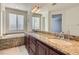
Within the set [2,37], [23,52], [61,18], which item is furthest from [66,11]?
[2,37]

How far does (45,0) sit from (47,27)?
43 centimetres

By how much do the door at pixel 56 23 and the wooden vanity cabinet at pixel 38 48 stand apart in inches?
12.9

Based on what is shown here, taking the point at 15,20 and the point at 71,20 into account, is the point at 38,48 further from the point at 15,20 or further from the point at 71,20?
the point at 71,20

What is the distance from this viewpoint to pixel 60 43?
1751 millimetres

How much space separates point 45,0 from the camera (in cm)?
189

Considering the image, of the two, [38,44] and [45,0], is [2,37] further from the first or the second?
[45,0]

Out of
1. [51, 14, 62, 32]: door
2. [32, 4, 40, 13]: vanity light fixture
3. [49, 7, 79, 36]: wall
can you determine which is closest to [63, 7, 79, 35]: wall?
[49, 7, 79, 36]: wall

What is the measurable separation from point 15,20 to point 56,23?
2.18 feet

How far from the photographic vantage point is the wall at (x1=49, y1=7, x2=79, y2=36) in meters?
1.82

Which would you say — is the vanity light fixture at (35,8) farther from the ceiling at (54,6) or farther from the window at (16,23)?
the window at (16,23)

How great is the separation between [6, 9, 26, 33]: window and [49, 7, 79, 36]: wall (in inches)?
25.2

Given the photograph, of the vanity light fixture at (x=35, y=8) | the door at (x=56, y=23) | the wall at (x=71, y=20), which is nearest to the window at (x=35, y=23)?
the vanity light fixture at (x=35, y=8)
